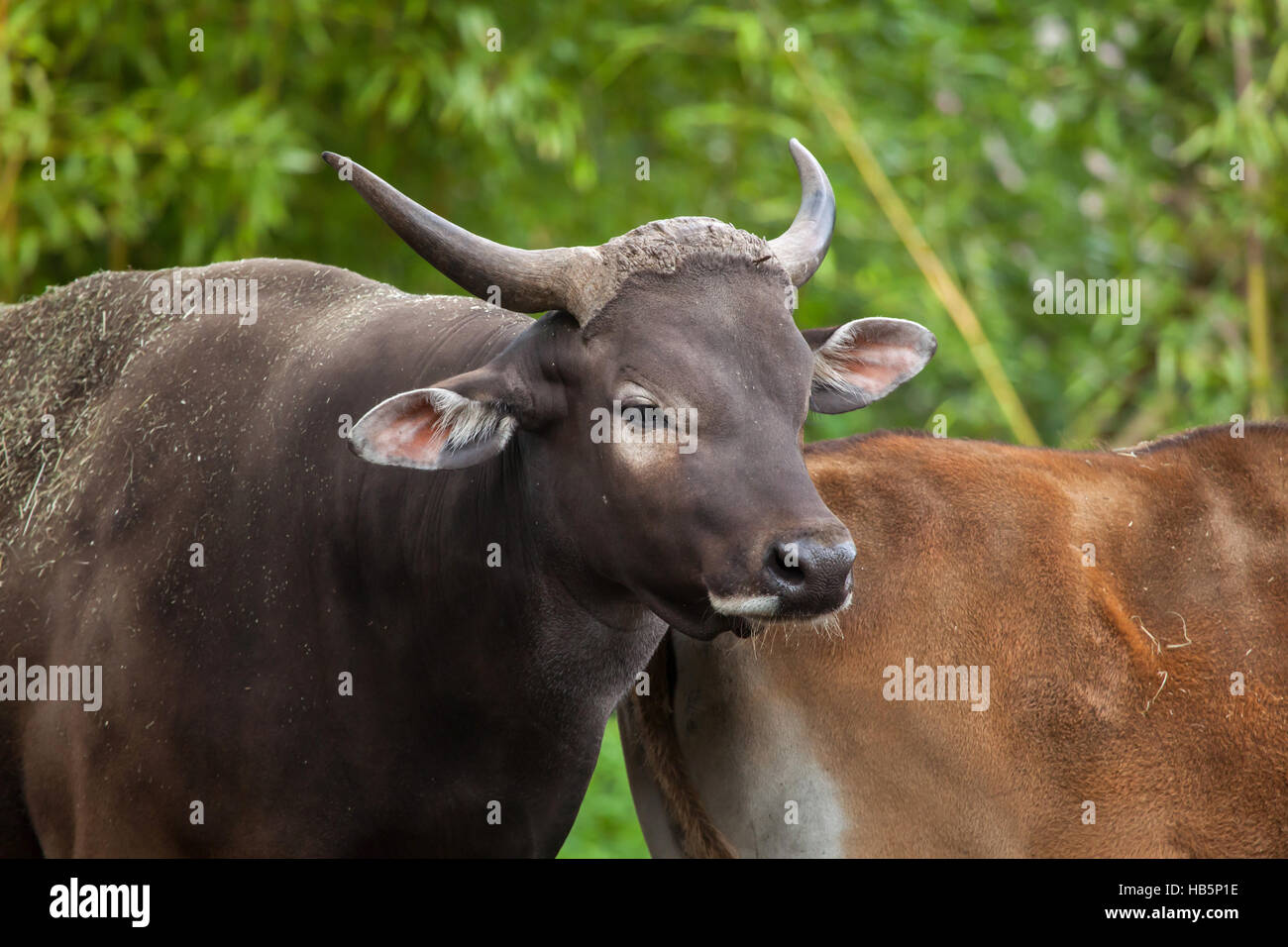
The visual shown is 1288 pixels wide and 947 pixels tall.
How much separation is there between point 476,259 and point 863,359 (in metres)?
1.12

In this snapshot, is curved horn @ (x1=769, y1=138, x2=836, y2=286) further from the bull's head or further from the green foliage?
the green foliage

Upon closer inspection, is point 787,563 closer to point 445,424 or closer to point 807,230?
point 445,424

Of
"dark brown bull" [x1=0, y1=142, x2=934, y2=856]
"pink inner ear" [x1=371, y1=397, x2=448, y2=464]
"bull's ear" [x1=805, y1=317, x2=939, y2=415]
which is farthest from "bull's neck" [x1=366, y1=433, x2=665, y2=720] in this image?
"bull's ear" [x1=805, y1=317, x2=939, y2=415]

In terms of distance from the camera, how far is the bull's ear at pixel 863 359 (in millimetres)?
3791

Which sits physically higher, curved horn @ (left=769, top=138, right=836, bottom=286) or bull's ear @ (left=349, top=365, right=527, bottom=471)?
curved horn @ (left=769, top=138, right=836, bottom=286)

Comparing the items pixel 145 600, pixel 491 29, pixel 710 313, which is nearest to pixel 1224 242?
pixel 491 29

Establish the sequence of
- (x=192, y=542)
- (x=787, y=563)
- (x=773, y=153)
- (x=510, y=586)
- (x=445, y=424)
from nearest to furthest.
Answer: (x=787, y=563) → (x=445, y=424) → (x=510, y=586) → (x=192, y=542) → (x=773, y=153)

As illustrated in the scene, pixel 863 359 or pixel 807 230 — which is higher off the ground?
pixel 807 230

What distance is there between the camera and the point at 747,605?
3148 millimetres

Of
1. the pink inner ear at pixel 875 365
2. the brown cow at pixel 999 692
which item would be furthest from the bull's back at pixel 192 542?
the brown cow at pixel 999 692

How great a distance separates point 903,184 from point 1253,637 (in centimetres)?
458

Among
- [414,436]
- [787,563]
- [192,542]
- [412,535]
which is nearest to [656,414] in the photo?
[787,563]

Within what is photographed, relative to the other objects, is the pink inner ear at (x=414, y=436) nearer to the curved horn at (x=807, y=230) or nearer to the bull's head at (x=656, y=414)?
the bull's head at (x=656, y=414)

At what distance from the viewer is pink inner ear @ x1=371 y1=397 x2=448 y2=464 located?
10.9ft
